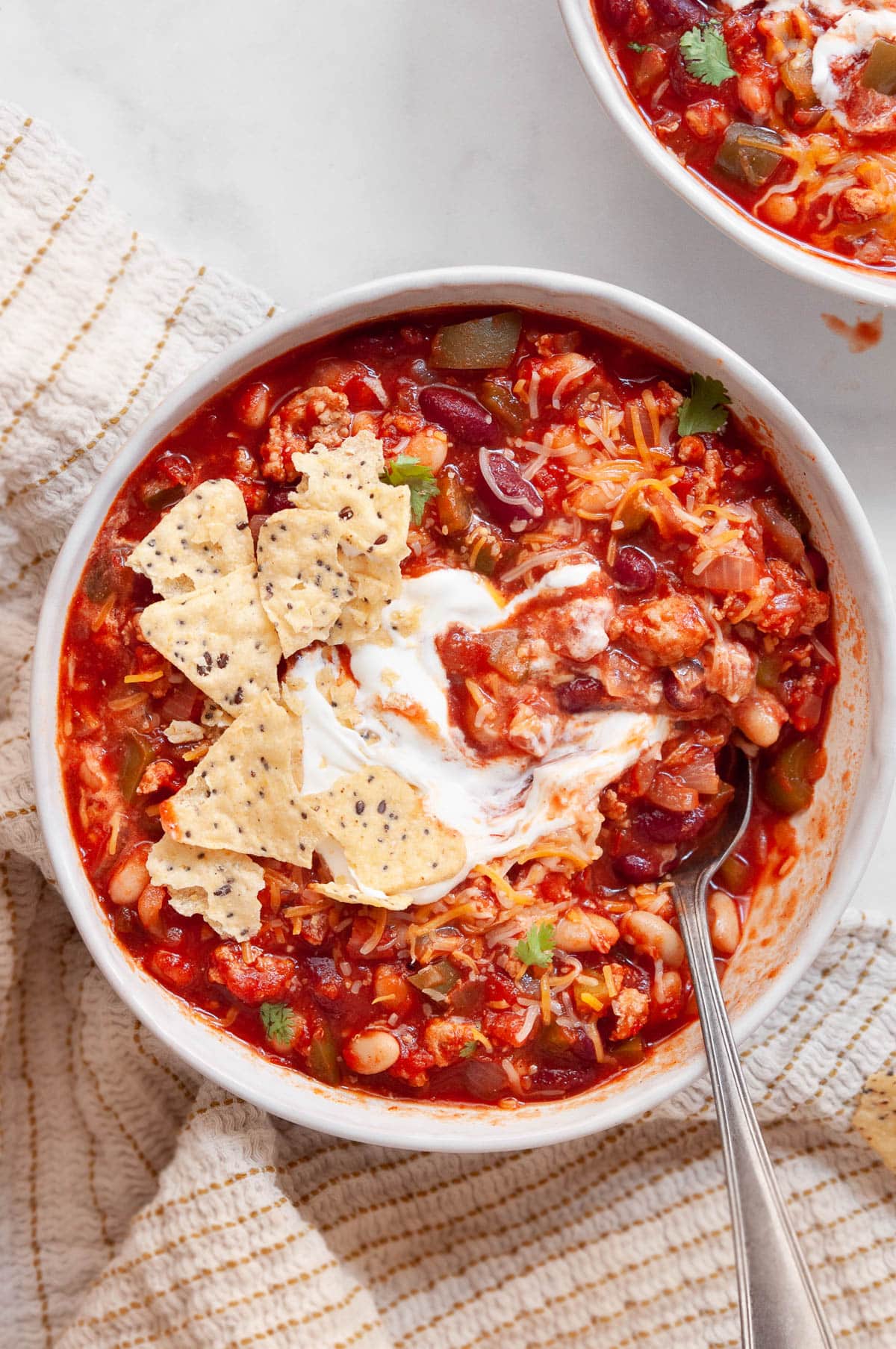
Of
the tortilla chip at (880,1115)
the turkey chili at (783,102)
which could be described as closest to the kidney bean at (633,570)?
the turkey chili at (783,102)

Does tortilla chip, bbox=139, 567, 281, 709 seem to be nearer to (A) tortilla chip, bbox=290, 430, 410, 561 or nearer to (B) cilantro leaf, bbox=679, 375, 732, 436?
(A) tortilla chip, bbox=290, 430, 410, 561

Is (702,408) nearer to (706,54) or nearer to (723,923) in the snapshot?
(706,54)

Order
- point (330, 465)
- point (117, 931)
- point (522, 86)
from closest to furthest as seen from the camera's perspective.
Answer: point (330, 465), point (117, 931), point (522, 86)

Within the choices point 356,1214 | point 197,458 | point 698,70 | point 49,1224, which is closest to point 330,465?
point 197,458

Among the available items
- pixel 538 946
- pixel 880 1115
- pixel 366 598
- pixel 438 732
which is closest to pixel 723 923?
pixel 538 946

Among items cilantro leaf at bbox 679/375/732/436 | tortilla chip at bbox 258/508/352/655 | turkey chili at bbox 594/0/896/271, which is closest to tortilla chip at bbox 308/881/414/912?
tortilla chip at bbox 258/508/352/655

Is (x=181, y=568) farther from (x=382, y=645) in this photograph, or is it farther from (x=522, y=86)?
(x=522, y=86)
